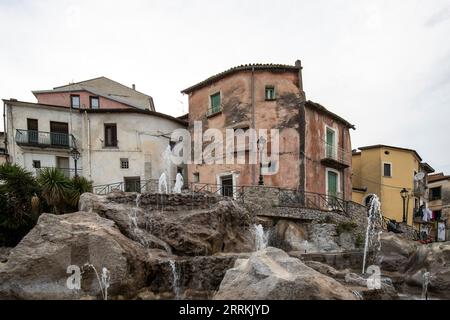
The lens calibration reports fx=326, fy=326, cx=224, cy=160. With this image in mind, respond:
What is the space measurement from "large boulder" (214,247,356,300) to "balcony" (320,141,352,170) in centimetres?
1802

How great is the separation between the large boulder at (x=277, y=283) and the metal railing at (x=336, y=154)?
18.4m

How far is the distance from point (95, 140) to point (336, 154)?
19.5m

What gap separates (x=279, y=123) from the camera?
22.4 m

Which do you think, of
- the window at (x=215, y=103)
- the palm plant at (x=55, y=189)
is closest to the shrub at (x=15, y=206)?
the palm plant at (x=55, y=189)

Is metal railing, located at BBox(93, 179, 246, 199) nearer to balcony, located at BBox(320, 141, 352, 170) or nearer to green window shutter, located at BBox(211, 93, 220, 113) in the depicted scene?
green window shutter, located at BBox(211, 93, 220, 113)

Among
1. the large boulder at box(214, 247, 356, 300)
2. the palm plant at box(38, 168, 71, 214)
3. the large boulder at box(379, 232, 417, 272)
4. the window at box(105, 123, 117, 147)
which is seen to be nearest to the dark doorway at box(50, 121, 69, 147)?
the window at box(105, 123, 117, 147)

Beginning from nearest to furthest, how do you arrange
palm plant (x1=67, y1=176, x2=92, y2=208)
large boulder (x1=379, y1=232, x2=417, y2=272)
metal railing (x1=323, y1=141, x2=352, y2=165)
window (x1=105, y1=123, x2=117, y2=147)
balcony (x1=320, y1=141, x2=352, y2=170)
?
large boulder (x1=379, y1=232, x2=417, y2=272), palm plant (x1=67, y1=176, x2=92, y2=208), balcony (x1=320, y1=141, x2=352, y2=170), metal railing (x1=323, y1=141, x2=352, y2=165), window (x1=105, y1=123, x2=117, y2=147)

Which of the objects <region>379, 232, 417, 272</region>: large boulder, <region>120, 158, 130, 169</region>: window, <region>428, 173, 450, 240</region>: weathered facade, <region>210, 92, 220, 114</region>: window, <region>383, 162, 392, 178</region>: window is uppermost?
<region>210, 92, 220, 114</region>: window

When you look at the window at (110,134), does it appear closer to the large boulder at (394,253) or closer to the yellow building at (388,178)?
the large boulder at (394,253)

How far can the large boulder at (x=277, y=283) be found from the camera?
5117 millimetres

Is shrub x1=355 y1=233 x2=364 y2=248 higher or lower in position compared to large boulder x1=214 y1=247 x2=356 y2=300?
Answer: lower

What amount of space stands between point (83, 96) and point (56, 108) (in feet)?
11.1

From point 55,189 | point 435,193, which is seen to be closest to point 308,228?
point 55,189

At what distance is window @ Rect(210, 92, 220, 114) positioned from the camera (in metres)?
24.7
